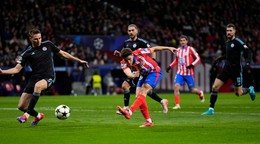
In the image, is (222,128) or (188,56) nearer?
(222,128)

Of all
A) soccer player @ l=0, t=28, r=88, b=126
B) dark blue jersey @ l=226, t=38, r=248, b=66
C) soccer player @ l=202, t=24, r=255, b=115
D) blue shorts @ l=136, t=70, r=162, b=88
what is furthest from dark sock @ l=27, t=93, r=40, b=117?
dark blue jersey @ l=226, t=38, r=248, b=66

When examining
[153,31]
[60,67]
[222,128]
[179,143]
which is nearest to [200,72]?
[153,31]

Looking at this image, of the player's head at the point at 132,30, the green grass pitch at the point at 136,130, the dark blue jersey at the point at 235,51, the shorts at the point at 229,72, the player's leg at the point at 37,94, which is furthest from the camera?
the shorts at the point at 229,72

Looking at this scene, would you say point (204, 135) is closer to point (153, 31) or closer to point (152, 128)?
point (152, 128)

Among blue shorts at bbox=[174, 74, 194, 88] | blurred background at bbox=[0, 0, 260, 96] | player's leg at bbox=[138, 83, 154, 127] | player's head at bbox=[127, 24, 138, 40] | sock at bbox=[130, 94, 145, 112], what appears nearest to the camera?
sock at bbox=[130, 94, 145, 112]

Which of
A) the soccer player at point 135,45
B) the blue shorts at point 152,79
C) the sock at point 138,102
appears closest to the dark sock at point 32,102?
the sock at point 138,102

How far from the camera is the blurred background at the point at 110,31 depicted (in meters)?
39.5

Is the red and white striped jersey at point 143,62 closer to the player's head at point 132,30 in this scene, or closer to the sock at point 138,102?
the sock at point 138,102

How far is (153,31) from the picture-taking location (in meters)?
45.4

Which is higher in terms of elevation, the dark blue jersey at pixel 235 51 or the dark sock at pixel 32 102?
the dark blue jersey at pixel 235 51

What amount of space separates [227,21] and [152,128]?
1339 inches

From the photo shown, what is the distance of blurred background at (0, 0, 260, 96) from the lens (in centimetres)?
3947

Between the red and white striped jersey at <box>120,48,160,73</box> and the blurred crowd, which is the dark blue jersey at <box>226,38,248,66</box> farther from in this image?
the blurred crowd

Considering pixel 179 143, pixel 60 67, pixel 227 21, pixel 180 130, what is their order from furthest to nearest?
pixel 227 21
pixel 60 67
pixel 180 130
pixel 179 143
